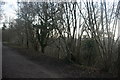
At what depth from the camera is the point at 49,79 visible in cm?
895

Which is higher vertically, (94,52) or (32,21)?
(32,21)

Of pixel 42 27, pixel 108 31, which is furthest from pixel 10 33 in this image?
pixel 108 31

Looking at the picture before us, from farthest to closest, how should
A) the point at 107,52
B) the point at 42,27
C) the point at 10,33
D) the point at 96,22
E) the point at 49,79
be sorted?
the point at 10,33, the point at 42,27, the point at 96,22, the point at 107,52, the point at 49,79

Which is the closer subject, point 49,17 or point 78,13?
point 78,13

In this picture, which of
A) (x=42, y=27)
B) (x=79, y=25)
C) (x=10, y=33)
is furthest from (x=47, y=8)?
(x=10, y=33)

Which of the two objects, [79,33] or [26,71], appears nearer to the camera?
[26,71]

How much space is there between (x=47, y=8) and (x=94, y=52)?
697cm

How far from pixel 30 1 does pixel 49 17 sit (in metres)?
3.81

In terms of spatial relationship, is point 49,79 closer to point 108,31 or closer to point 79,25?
point 108,31

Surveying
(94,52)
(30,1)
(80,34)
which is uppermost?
(30,1)

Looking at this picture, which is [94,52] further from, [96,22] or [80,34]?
[96,22]

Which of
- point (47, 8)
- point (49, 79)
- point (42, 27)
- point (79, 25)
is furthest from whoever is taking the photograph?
point (42, 27)

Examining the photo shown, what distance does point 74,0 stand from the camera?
13.2 metres

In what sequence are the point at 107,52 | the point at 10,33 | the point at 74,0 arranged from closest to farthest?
the point at 107,52
the point at 74,0
the point at 10,33
